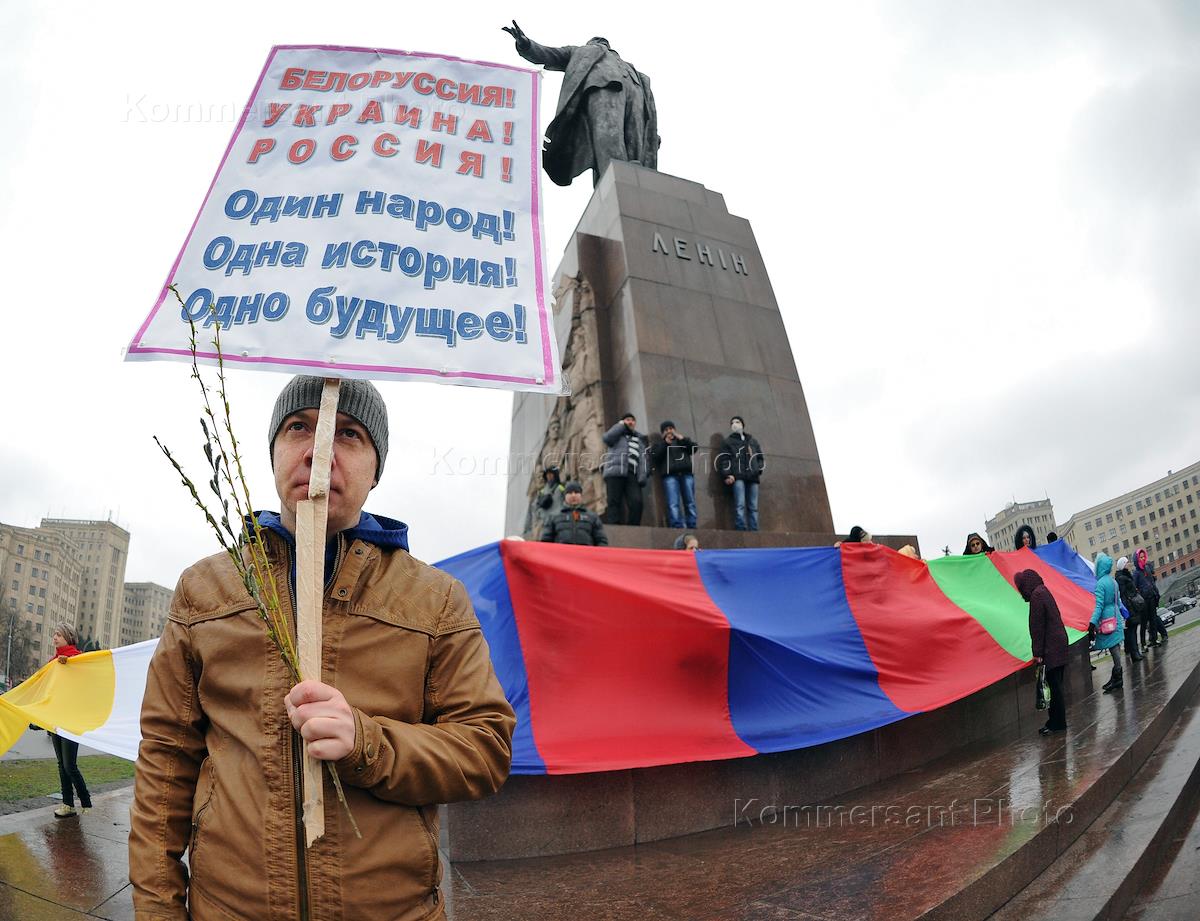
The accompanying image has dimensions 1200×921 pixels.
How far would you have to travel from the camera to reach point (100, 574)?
4220 inches

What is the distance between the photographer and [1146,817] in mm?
4586

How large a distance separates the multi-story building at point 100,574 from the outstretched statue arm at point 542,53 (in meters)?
111

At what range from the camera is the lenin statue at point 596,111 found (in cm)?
1287

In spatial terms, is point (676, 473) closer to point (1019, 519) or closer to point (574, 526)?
point (574, 526)

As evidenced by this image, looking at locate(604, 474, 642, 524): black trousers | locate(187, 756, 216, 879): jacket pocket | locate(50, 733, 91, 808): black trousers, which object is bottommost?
locate(50, 733, 91, 808): black trousers

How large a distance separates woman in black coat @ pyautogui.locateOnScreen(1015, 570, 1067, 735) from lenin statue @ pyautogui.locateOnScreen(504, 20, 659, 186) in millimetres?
8958

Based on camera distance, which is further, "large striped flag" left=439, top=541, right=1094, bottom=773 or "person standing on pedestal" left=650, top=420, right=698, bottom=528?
"person standing on pedestal" left=650, top=420, right=698, bottom=528

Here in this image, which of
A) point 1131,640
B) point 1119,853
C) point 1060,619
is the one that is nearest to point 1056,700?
point 1060,619

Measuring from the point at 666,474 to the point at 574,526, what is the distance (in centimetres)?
204

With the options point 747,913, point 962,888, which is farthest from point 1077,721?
point 747,913

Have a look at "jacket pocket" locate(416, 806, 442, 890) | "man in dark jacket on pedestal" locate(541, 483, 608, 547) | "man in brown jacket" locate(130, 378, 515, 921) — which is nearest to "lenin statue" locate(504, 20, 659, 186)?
"man in dark jacket on pedestal" locate(541, 483, 608, 547)

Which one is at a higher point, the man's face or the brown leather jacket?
the man's face

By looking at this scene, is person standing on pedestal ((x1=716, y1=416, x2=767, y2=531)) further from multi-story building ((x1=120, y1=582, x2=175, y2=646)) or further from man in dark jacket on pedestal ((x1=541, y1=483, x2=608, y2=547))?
multi-story building ((x1=120, y1=582, x2=175, y2=646))

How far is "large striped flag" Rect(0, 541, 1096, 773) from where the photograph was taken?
15.6 feet
